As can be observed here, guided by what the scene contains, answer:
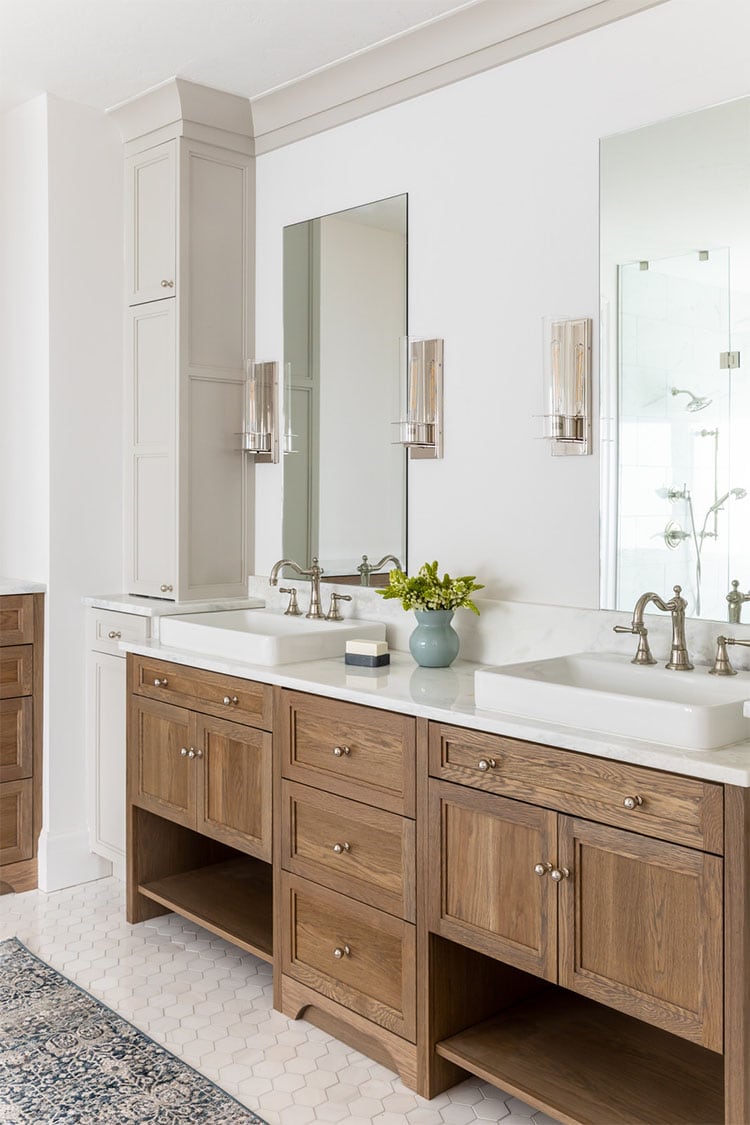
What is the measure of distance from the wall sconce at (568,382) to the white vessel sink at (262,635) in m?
0.81

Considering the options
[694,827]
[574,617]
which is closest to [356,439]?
[574,617]

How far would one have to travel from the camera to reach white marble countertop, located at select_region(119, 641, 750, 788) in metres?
1.67

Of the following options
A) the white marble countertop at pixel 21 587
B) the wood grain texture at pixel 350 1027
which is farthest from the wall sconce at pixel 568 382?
the white marble countertop at pixel 21 587

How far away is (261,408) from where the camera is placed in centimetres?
337

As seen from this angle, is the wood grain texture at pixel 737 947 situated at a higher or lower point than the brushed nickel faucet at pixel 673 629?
lower

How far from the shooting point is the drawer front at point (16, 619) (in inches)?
130

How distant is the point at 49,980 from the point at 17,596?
1238 millimetres

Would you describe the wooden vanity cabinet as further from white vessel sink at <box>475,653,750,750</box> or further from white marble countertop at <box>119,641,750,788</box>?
white vessel sink at <box>475,653,750,750</box>

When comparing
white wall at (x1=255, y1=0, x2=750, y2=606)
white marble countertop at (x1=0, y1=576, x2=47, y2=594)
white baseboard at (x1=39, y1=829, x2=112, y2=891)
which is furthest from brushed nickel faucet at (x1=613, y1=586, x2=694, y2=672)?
white baseboard at (x1=39, y1=829, x2=112, y2=891)

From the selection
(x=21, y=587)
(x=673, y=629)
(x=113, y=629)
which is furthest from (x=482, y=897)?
(x=21, y=587)

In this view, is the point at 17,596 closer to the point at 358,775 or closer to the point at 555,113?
the point at 358,775

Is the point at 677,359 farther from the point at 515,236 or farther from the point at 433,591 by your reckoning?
the point at 433,591

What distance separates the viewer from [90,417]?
3451 mm

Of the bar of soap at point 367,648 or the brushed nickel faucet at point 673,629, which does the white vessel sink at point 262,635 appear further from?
the brushed nickel faucet at point 673,629
